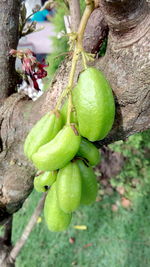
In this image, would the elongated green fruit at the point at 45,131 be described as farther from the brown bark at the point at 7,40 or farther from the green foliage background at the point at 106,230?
the green foliage background at the point at 106,230

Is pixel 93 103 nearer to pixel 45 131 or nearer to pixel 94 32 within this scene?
pixel 45 131

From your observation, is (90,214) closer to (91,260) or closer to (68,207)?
(91,260)

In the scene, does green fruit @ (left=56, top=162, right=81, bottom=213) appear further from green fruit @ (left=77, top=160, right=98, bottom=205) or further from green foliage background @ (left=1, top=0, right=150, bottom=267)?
green foliage background @ (left=1, top=0, right=150, bottom=267)

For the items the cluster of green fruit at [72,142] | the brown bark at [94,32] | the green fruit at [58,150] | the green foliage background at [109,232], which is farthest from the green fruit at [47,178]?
the green foliage background at [109,232]

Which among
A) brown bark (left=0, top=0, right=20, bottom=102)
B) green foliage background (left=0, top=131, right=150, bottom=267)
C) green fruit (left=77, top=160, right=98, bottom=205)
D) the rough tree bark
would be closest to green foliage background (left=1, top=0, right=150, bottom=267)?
green foliage background (left=0, top=131, right=150, bottom=267)

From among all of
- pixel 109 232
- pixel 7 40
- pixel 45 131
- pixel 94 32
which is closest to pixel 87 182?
pixel 45 131

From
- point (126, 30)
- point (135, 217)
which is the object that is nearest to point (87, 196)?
point (126, 30)
